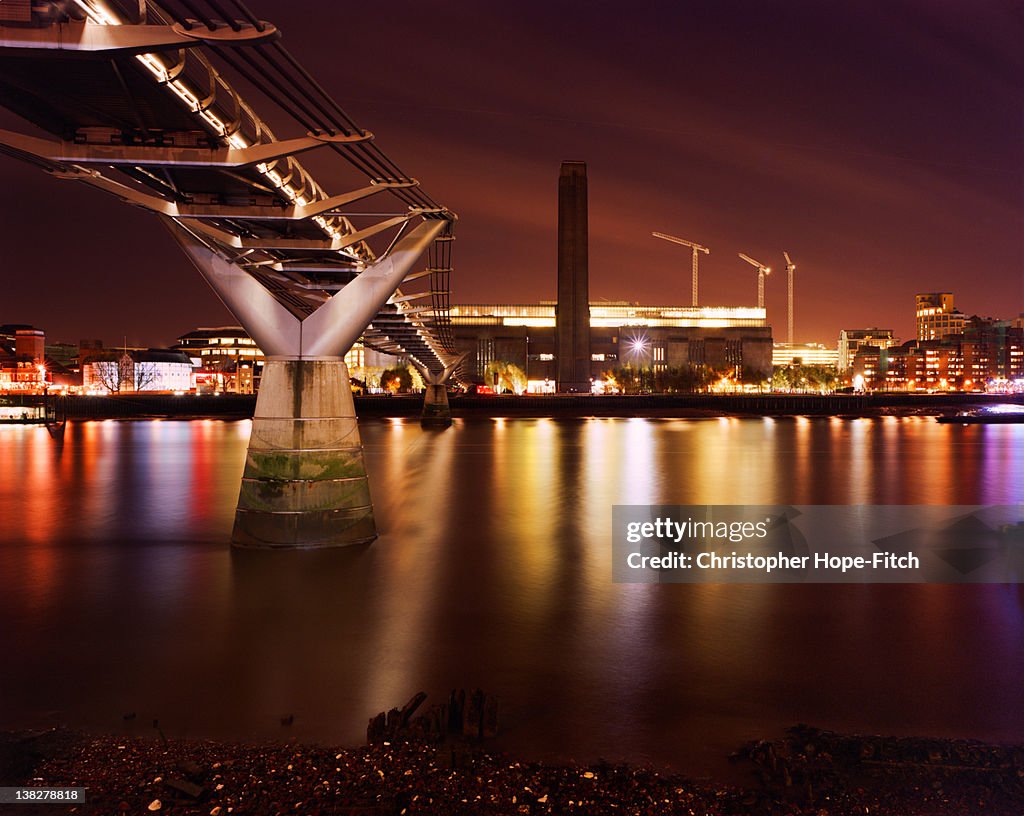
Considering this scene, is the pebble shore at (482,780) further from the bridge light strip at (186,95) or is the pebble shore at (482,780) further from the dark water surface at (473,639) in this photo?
the bridge light strip at (186,95)

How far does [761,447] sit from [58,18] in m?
46.8

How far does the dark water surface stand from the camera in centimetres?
878

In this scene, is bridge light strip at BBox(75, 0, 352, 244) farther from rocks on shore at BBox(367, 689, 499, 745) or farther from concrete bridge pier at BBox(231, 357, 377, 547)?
rocks on shore at BBox(367, 689, 499, 745)

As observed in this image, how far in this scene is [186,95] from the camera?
11.4 m

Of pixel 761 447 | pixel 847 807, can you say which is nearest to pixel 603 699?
pixel 847 807

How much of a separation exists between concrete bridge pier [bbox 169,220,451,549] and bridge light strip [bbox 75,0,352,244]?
6.83ft

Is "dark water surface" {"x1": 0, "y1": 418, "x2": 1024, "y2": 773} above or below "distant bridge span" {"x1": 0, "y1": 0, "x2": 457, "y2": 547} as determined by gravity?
below

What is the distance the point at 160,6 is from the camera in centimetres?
1038

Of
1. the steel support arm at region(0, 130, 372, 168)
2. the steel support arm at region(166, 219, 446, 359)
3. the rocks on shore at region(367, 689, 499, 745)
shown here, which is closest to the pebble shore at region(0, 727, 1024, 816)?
the rocks on shore at region(367, 689, 499, 745)

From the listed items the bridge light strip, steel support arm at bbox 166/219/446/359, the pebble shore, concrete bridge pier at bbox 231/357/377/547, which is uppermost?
the bridge light strip

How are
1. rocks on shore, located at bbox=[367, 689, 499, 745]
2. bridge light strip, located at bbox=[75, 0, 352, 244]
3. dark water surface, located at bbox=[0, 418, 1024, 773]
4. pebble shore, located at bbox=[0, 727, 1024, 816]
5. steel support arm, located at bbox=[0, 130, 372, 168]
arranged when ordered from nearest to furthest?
1. pebble shore, located at bbox=[0, 727, 1024, 816]
2. rocks on shore, located at bbox=[367, 689, 499, 745]
3. dark water surface, located at bbox=[0, 418, 1024, 773]
4. bridge light strip, located at bbox=[75, 0, 352, 244]
5. steel support arm, located at bbox=[0, 130, 372, 168]

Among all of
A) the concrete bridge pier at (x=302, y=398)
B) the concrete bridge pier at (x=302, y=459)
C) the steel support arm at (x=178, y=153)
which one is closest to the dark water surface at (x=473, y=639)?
the concrete bridge pier at (x=302, y=459)

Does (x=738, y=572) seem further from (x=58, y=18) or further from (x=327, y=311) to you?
(x=58, y=18)

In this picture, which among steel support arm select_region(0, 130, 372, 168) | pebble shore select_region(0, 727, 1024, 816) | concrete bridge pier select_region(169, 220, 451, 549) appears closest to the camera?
pebble shore select_region(0, 727, 1024, 816)
